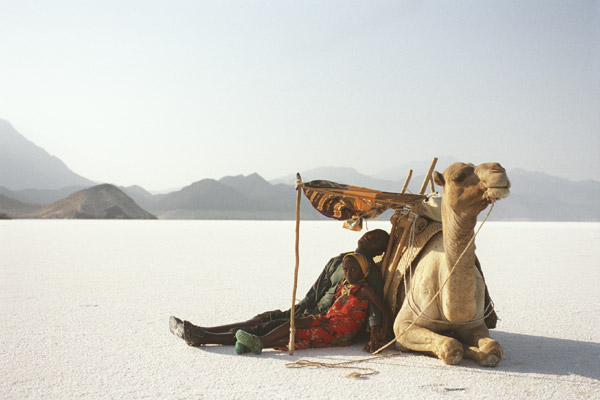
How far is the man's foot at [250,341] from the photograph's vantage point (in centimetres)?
580

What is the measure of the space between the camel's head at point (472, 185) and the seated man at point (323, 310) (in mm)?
1589

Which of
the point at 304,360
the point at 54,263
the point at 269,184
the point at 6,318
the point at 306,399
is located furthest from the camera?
the point at 269,184

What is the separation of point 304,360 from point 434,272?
5.02ft

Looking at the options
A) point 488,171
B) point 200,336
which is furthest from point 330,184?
point 200,336

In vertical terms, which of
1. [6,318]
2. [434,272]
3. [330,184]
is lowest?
[6,318]

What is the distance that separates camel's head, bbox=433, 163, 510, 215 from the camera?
15.2 ft

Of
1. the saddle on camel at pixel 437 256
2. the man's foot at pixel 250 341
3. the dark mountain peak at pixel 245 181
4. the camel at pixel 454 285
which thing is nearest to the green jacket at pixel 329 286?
the saddle on camel at pixel 437 256

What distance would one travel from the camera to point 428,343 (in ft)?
18.1

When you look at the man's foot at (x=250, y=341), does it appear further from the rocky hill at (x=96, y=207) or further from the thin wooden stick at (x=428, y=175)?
the rocky hill at (x=96, y=207)

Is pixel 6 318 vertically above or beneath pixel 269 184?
beneath

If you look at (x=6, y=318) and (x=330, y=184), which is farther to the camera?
(x=6, y=318)

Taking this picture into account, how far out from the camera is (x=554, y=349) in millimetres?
6270

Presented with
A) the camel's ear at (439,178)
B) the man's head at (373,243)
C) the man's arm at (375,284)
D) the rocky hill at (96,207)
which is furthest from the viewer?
the rocky hill at (96,207)

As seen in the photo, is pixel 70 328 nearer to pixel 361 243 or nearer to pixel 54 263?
pixel 361 243
